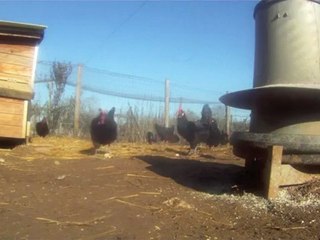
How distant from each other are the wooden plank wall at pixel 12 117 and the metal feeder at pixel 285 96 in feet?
12.6

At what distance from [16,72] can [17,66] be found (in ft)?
0.36

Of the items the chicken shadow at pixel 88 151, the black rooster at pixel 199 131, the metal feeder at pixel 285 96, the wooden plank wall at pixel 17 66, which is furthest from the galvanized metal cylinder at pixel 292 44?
the black rooster at pixel 199 131

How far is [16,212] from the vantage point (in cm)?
364

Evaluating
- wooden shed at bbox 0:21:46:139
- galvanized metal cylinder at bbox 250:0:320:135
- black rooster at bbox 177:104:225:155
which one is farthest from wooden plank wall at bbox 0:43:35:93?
galvanized metal cylinder at bbox 250:0:320:135

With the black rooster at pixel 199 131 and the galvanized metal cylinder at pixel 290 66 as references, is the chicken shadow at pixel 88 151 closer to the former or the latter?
the black rooster at pixel 199 131

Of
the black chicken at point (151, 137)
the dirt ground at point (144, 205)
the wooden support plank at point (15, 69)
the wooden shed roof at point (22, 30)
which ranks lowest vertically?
the dirt ground at point (144, 205)

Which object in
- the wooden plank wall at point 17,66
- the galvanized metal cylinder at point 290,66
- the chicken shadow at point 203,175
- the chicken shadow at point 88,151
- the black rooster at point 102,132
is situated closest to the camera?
the galvanized metal cylinder at point 290,66

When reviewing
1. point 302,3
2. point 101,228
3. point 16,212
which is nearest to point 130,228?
point 101,228

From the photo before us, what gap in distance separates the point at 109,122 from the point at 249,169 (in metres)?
5.04

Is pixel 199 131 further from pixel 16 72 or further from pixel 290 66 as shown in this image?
pixel 290 66

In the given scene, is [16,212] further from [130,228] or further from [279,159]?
[279,159]

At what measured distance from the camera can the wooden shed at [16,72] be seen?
6.72 m

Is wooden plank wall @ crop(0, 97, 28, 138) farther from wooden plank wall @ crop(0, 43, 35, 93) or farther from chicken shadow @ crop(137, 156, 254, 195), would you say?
chicken shadow @ crop(137, 156, 254, 195)

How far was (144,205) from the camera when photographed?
394 centimetres
